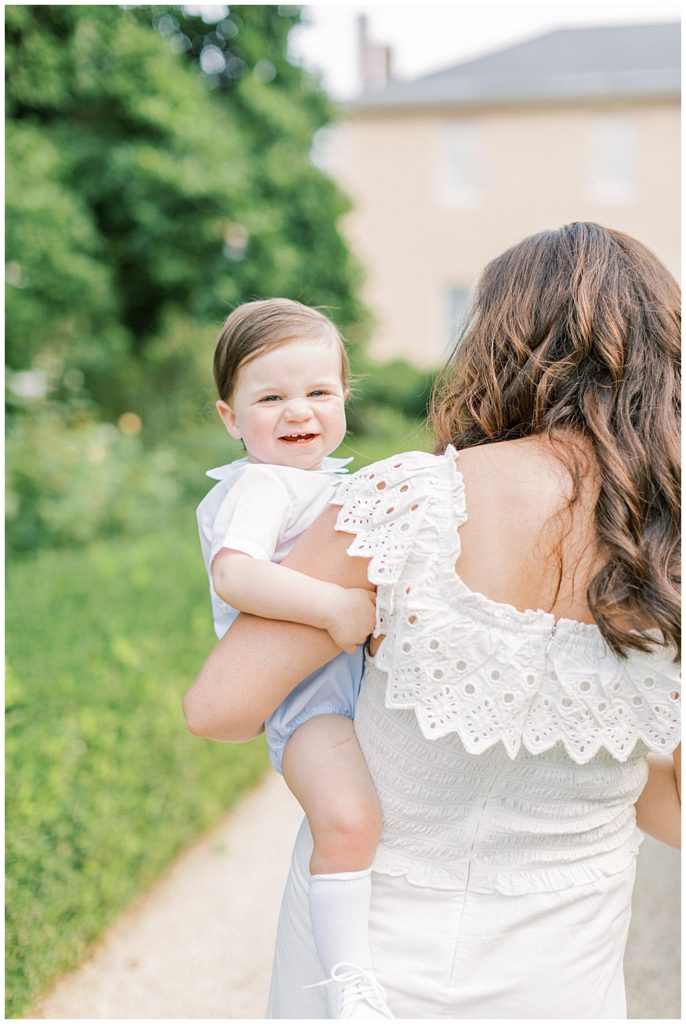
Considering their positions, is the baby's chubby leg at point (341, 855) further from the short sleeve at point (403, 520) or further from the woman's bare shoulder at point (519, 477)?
the woman's bare shoulder at point (519, 477)

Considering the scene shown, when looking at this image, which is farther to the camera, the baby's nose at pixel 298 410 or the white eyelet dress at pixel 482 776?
the baby's nose at pixel 298 410

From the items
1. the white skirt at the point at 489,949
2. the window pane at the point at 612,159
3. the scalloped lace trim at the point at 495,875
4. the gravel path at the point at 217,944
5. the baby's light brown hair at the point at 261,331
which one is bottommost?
the gravel path at the point at 217,944

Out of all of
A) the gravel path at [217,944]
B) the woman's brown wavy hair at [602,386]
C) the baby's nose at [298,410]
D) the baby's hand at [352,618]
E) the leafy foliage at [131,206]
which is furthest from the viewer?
the leafy foliage at [131,206]

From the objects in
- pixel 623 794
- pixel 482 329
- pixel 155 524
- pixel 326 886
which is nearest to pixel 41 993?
pixel 326 886

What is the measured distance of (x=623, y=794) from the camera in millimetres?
1598

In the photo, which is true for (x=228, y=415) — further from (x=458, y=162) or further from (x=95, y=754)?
(x=458, y=162)

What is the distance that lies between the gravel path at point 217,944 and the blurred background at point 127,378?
0.43 ft

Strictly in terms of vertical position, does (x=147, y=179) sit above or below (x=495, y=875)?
above

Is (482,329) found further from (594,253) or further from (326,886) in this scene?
(326,886)

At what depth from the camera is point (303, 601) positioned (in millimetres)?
1499

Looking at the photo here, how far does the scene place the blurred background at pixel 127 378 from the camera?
11.4 ft

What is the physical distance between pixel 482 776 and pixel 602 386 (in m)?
0.63

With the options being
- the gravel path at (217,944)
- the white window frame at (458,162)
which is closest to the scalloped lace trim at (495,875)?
the gravel path at (217,944)

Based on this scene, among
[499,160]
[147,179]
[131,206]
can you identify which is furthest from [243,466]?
[499,160]
